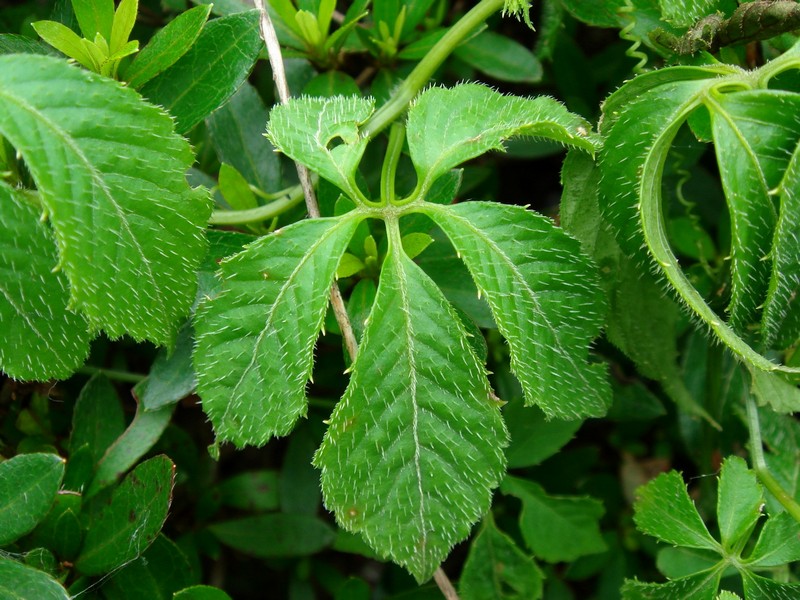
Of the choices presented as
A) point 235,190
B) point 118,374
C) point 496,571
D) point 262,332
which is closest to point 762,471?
point 496,571

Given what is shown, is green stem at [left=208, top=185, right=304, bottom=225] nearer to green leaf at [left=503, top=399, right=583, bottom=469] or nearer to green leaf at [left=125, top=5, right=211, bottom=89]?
green leaf at [left=125, top=5, right=211, bottom=89]

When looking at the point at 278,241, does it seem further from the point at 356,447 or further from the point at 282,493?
the point at 282,493

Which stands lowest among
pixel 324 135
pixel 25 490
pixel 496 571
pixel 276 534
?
pixel 276 534

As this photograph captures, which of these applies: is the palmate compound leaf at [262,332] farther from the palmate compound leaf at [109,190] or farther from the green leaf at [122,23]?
the green leaf at [122,23]

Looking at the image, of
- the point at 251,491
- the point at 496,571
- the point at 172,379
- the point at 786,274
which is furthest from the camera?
the point at 251,491

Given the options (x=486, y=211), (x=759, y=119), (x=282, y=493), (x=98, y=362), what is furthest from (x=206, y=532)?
(x=759, y=119)

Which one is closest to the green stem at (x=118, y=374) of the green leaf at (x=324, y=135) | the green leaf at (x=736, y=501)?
the green leaf at (x=324, y=135)

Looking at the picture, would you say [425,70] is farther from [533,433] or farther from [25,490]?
[25,490]
